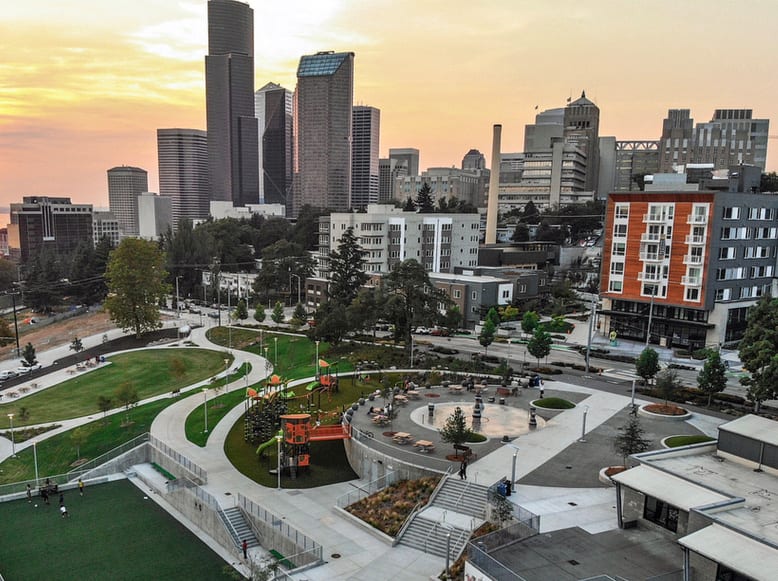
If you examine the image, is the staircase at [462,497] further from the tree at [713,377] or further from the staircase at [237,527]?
the tree at [713,377]

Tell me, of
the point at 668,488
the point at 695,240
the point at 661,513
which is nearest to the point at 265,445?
the point at 661,513

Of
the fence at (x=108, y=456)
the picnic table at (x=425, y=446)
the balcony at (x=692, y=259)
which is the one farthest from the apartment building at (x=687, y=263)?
the fence at (x=108, y=456)

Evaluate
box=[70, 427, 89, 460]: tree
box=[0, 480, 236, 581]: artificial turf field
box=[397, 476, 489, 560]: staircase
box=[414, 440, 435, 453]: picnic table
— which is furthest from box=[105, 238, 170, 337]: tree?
box=[397, 476, 489, 560]: staircase

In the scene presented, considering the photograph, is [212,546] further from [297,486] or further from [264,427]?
[264,427]

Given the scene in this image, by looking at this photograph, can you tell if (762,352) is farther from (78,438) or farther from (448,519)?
(78,438)

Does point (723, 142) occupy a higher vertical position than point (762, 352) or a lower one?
higher

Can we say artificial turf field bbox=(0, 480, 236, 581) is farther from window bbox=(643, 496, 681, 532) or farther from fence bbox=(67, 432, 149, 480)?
window bbox=(643, 496, 681, 532)
